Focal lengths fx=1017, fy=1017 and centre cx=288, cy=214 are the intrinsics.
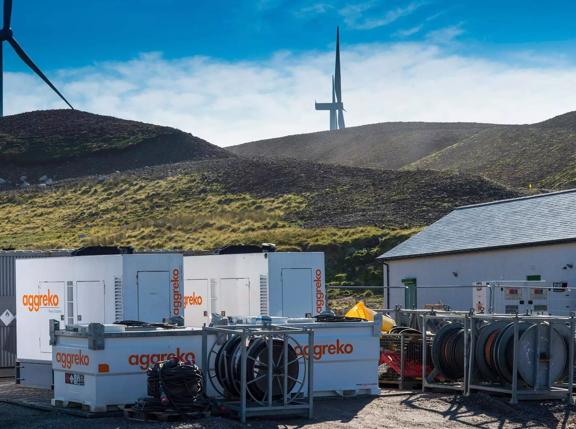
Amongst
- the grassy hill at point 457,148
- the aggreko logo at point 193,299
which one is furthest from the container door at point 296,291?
the grassy hill at point 457,148

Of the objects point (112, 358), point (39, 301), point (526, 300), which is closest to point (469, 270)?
point (526, 300)

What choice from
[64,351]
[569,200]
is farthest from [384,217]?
[64,351]

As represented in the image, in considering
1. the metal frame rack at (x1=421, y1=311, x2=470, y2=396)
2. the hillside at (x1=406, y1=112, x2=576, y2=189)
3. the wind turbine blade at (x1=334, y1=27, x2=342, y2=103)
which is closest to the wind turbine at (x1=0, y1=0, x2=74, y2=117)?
the metal frame rack at (x1=421, y1=311, x2=470, y2=396)

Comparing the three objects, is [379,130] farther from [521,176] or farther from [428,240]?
[428,240]

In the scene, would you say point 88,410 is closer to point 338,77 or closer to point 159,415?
point 159,415

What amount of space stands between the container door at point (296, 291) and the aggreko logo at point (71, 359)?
688 cm

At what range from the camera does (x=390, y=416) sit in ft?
53.1

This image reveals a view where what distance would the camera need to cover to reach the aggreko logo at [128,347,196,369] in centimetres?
1562

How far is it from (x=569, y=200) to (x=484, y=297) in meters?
9.28

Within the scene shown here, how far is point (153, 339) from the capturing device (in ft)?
52.0

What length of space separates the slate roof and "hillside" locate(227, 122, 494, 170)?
91.2 metres

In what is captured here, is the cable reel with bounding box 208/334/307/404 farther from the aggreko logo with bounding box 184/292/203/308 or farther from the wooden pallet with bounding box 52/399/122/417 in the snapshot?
the aggreko logo with bounding box 184/292/203/308

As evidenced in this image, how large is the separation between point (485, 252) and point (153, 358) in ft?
63.5

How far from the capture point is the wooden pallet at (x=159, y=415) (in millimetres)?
14508
